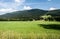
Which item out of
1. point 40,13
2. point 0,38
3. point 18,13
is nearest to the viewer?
point 0,38

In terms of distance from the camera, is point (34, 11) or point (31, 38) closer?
point (31, 38)

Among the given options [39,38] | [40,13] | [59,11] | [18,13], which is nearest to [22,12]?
[18,13]

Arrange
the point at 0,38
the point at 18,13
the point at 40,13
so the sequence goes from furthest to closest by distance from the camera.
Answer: the point at 40,13
the point at 18,13
the point at 0,38

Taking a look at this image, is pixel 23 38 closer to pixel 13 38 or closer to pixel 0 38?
pixel 13 38

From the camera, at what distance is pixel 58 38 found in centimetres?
1026

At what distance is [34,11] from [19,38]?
51638 mm

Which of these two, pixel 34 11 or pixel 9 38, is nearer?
pixel 9 38

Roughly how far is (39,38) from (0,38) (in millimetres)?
2339

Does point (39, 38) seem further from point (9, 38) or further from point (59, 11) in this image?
point (59, 11)

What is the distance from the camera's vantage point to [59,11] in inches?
2324

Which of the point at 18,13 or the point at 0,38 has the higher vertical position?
the point at 0,38

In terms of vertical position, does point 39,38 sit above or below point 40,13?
above

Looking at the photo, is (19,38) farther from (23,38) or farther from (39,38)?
(39,38)

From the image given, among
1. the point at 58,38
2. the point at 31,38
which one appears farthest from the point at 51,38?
the point at 31,38
